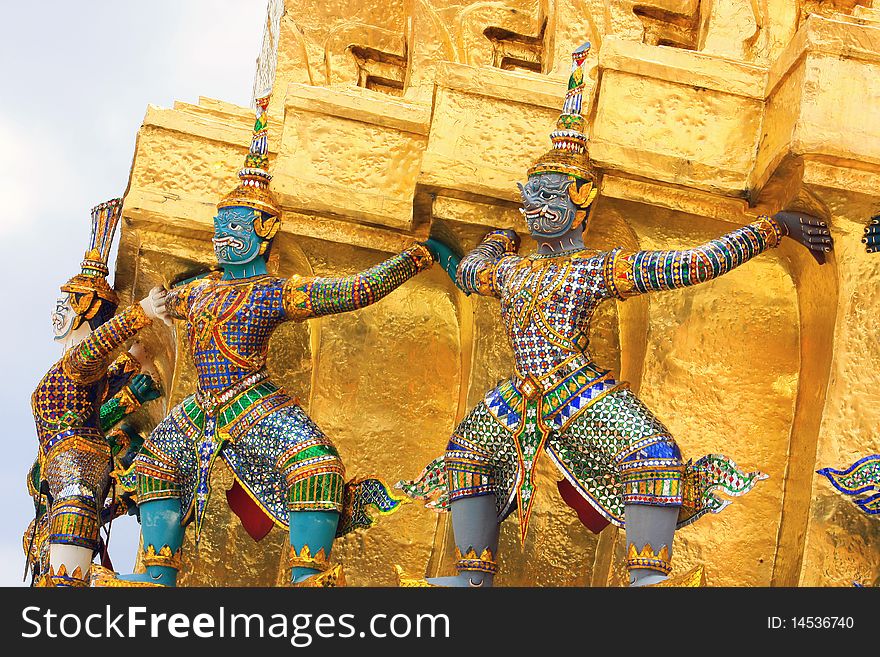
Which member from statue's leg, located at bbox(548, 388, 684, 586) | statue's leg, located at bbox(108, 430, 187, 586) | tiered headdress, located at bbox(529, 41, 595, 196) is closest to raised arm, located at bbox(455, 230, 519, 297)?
tiered headdress, located at bbox(529, 41, 595, 196)

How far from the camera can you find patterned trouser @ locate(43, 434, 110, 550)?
7.15 meters

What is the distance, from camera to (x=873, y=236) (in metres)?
5.69

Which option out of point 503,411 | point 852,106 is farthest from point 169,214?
point 852,106

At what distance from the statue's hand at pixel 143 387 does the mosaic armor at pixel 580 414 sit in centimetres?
250

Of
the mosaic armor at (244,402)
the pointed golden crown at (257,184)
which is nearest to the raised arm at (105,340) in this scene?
the mosaic armor at (244,402)

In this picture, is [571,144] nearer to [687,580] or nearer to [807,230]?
[807,230]

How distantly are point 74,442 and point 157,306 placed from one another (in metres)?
0.94

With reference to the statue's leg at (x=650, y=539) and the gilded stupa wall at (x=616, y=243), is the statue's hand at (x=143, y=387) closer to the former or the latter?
the gilded stupa wall at (x=616, y=243)

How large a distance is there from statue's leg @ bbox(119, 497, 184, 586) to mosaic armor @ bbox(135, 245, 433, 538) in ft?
0.12

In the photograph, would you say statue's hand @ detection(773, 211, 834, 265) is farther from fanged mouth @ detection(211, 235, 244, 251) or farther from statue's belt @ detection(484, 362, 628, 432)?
fanged mouth @ detection(211, 235, 244, 251)

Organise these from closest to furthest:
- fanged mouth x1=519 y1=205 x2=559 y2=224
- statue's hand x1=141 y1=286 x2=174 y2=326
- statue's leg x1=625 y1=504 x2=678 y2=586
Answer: statue's leg x1=625 y1=504 x2=678 y2=586
fanged mouth x1=519 y1=205 x2=559 y2=224
statue's hand x1=141 y1=286 x2=174 y2=326

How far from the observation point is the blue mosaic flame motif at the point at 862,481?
17.7 feet

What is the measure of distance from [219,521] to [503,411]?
2.20 m

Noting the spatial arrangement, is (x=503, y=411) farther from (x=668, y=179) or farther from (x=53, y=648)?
(x=53, y=648)
